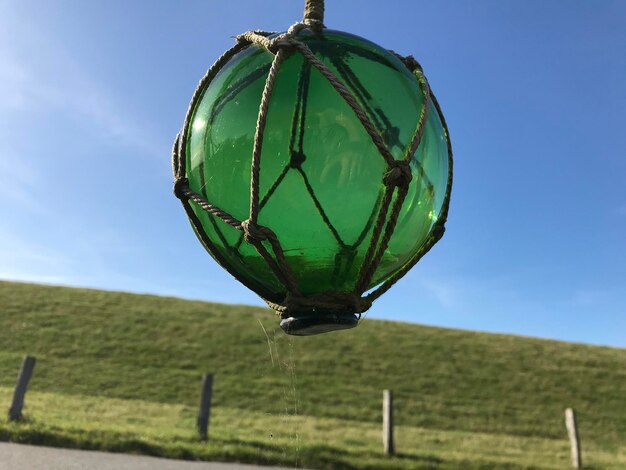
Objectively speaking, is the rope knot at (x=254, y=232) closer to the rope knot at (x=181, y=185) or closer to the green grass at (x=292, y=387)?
the rope knot at (x=181, y=185)

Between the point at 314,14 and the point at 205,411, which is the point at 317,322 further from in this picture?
the point at 205,411

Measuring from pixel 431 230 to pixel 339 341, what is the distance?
70.5 feet

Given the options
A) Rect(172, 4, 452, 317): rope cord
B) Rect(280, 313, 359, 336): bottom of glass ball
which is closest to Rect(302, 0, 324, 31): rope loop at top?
Rect(172, 4, 452, 317): rope cord

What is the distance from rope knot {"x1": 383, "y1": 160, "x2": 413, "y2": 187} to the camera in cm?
145

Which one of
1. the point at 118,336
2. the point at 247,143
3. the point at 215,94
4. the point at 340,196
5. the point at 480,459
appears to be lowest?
the point at 480,459

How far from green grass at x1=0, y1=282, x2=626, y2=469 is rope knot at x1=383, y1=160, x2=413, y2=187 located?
7.05 meters

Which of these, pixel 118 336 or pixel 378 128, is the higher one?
pixel 118 336

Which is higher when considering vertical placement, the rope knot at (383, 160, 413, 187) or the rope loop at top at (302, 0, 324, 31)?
the rope loop at top at (302, 0, 324, 31)

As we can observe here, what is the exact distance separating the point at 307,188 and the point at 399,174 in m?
0.25

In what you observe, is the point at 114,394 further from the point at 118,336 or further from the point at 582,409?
the point at 582,409

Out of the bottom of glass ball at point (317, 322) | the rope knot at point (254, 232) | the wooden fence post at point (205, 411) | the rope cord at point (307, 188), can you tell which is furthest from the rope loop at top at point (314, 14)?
the wooden fence post at point (205, 411)

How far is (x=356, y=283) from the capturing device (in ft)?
5.29

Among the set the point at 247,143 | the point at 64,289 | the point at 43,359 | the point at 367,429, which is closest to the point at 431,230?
the point at 247,143

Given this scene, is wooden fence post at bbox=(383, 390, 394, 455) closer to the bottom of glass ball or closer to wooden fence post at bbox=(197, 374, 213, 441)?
wooden fence post at bbox=(197, 374, 213, 441)
